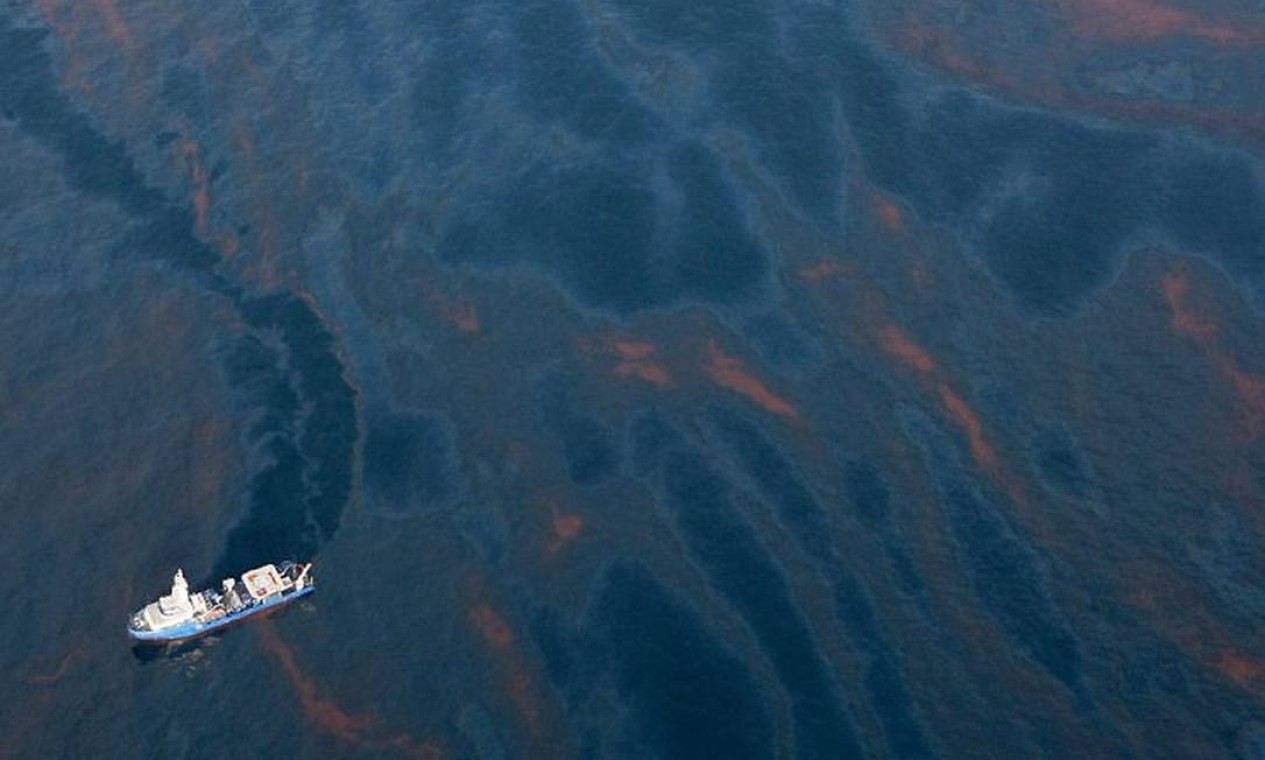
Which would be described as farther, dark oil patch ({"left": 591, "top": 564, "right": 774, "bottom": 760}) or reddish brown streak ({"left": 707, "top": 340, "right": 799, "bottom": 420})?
reddish brown streak ({"left": 707, "top": 340, "right": 799, "bottom": 420})

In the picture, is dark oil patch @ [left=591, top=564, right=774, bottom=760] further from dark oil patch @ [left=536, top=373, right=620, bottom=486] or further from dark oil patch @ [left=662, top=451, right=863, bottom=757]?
dark oil patch @ [left=536, top=373, right=620, bottom=486]

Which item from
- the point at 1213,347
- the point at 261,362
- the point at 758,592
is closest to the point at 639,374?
the point at 758,592

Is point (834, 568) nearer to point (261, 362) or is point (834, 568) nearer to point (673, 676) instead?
point (673, 676)

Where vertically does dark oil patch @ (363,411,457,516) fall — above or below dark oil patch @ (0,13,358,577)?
below

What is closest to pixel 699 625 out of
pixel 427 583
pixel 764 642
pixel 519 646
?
pixel 764 642

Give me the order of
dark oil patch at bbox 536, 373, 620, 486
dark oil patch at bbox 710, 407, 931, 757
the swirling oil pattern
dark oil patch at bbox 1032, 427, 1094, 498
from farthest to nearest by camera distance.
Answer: dark oil patch at bbox 536, 373, 620, 486
dark oil patch at bbox 1032, 427, 1094, 498
the swirling oil pattern
dark oil patch at bbox 710, 407, 931, 757


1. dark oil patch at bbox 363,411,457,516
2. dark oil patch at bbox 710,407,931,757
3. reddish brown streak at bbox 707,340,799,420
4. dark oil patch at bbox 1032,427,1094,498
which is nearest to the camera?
dark oil patch at bbox 710,407,931,757

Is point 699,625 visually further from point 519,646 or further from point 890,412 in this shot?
point 890,412

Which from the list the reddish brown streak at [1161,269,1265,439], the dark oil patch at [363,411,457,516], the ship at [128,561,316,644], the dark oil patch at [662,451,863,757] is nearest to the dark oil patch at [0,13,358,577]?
the dark oil patch at [363,411,457,516]

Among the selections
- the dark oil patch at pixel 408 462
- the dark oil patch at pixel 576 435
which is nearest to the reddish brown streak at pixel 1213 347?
the dark oil patch at pixel 576 435
